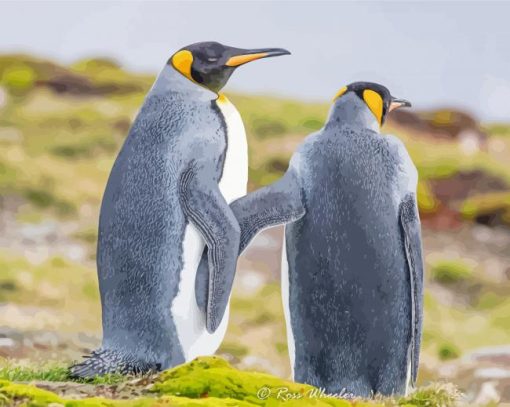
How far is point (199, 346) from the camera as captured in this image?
4.69 m

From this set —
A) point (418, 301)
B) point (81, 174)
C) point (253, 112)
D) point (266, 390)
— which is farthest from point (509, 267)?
point (266, 390)

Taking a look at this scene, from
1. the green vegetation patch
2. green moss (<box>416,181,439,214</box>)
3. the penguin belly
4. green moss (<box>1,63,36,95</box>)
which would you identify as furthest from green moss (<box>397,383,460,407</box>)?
green moss (<box>1,63,36,95</box>)

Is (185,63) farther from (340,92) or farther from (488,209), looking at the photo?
(488,209)

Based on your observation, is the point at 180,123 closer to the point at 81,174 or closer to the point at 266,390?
the point at 266,390

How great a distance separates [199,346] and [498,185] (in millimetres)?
20454

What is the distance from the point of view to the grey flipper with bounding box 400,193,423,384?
480cm

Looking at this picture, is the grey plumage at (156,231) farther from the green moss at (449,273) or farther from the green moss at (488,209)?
the green moss at (488,209)

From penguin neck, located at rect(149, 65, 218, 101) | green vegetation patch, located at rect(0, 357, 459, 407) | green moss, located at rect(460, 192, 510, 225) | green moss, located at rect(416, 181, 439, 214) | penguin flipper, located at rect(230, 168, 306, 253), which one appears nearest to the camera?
green vegetation patch, located at rect(0, 357, 459, 407)

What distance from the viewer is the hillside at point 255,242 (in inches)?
398

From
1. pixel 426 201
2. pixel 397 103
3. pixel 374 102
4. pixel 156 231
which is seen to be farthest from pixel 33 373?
pixel 426 201

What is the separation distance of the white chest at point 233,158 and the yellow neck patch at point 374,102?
0.68 metres

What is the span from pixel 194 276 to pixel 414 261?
1064mm

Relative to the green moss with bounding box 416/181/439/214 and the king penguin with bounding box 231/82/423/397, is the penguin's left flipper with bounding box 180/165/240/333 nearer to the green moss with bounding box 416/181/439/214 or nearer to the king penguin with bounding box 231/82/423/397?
the king penguin with bounding box 231/82/423/397

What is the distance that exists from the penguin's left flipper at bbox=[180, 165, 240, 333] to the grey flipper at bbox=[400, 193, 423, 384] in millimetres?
838
